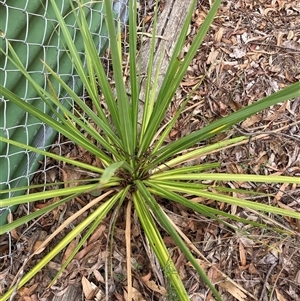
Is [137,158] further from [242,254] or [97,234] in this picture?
[242,254]

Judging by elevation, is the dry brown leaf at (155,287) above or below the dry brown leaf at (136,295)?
above

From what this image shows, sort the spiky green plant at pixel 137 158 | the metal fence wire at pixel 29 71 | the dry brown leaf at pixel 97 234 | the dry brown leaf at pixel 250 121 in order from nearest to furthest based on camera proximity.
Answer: the spiky green plant at pixel 137 158, the metal fence wire at pixel 29 71, the dry brown leaf at pixel 97 234, the dry brown leaf at pixel 250 121

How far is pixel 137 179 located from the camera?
121cm

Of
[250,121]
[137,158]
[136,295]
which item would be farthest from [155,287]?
[250,121]

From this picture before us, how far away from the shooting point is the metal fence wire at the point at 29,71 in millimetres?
1186

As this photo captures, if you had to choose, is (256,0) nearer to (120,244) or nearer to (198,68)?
(198,68)

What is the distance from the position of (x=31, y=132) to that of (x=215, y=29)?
98 centimetres

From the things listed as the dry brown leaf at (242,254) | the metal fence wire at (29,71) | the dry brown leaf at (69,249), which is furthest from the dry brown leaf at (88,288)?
the dry brown leaf at (242,254)

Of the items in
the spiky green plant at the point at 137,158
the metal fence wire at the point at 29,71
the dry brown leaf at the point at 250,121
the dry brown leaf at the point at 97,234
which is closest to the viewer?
the spiky green plant at the point at 137,158

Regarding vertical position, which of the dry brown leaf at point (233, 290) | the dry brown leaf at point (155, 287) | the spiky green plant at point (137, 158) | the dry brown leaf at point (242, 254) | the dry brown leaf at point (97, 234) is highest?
the spiky green plant at point (137, 158)

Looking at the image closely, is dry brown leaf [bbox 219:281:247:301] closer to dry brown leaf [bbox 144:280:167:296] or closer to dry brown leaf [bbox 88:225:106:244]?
dry brown leaf [bbox 144:280:167:296]

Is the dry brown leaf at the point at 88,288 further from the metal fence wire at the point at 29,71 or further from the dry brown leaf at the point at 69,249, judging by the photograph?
the metal fence wire at the point at 29,71

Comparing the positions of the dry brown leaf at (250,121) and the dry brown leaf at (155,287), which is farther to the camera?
the dry brown leaf at (250,121)

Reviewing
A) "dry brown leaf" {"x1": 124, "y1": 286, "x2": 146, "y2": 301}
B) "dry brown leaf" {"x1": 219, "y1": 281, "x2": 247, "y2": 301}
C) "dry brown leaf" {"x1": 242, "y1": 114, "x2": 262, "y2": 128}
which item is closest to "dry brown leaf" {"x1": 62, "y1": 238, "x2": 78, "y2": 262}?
"dry brown leaf" {"x1": 124, "y1": 286, "x2": 146, "y2": 301}
